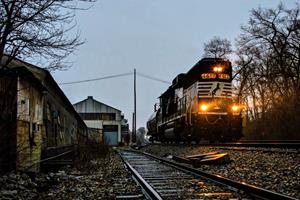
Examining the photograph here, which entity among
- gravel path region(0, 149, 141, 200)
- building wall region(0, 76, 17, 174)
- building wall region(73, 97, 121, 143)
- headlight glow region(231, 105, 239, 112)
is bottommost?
gravel path region(0, 149, 141, 200)

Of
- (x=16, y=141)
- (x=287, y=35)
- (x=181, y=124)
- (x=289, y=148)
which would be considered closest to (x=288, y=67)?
(x=287, y=35)

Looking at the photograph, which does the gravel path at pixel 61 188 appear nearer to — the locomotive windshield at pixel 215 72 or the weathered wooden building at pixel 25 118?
the weathered wooden building at pixel 25 118

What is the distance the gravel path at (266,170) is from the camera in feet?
26.3

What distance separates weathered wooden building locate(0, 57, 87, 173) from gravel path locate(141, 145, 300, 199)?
5585 millimetres

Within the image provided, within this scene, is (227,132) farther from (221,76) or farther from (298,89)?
(298,89)

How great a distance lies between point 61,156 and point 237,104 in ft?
31.1

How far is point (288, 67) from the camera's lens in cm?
3675

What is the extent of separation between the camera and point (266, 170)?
10359 mm

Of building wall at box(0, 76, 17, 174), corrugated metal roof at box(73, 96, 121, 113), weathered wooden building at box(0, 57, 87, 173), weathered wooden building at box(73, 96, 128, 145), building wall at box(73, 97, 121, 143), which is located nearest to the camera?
building wall at box(0, 76, 17, 174)

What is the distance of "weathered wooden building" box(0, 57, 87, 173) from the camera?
34.7 feet

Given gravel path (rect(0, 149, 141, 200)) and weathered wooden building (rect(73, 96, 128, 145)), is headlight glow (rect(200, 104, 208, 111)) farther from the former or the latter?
weathered wooden building (rect(73, 96, 128, 145))

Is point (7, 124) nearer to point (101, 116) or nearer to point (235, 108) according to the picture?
point (235, 108)

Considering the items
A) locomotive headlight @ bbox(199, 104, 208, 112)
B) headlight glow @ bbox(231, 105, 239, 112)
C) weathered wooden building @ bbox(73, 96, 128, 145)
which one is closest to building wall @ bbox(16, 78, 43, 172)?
locomotive headlight @ bbox(199, 104, 208, 112)

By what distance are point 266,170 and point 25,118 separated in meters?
8.69
